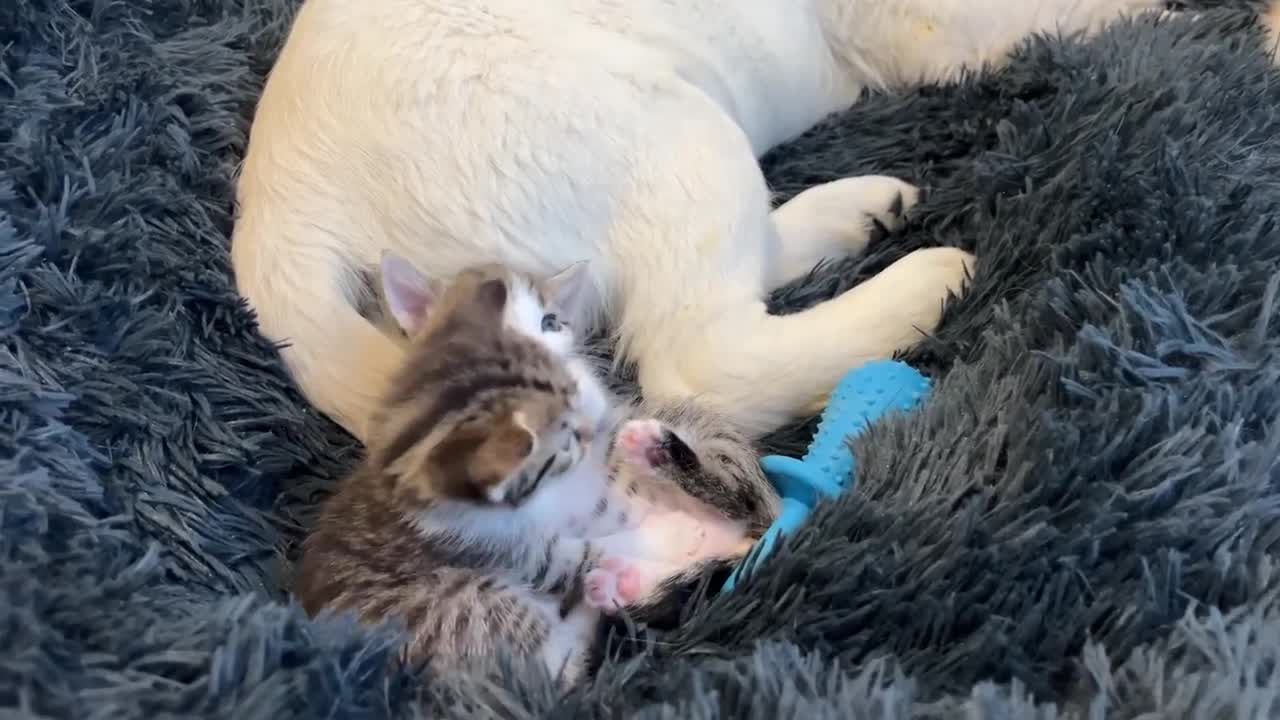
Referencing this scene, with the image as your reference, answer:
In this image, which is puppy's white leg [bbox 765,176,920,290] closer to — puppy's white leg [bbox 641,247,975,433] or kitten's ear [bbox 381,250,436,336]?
puppy's white leg [bbox 641,247,975,433]

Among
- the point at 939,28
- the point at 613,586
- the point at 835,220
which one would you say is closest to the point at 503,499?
the point at 613,586

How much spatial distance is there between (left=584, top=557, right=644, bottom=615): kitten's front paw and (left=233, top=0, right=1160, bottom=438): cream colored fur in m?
0.25

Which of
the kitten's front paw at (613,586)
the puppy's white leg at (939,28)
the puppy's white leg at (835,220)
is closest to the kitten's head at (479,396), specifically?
the kitten's front paw at (613,586)

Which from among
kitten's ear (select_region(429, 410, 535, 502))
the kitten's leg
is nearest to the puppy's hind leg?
the kitten's leg

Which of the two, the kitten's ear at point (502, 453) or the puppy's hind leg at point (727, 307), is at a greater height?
the kitten's ear at point (502, 453)

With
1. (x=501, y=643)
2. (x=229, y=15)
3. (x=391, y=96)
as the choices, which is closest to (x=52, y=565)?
(x=501, y=643)

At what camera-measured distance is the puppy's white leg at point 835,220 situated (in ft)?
4.91

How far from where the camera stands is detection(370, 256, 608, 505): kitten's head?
0.98m

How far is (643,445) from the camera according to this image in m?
1.20

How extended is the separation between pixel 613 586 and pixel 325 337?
0.44 metres

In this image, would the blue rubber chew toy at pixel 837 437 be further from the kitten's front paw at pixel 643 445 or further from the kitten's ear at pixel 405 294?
the kitten's ear at pixel 405 294

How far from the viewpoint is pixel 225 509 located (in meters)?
1.17

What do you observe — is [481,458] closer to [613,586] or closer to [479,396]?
[479,396]

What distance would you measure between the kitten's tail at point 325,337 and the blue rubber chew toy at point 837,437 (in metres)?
0.46
